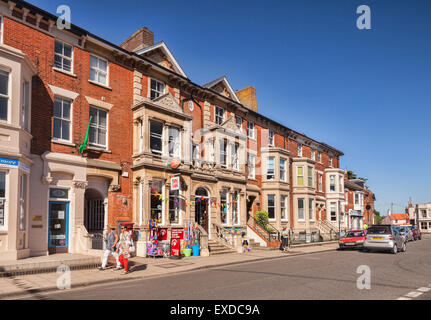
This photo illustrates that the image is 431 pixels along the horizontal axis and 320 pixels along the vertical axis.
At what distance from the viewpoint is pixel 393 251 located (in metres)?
21.3

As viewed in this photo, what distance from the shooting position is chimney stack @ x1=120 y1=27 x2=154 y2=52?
2217 cm

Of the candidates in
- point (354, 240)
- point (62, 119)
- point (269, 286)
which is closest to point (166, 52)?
point (62, 119)

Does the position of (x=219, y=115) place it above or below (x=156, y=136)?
above

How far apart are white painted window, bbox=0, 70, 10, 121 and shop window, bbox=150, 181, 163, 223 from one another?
26.1 feet

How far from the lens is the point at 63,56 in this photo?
17.1 meters

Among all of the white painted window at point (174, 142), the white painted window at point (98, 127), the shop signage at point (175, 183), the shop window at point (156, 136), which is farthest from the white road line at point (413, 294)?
the white painted window at point (98, 127)

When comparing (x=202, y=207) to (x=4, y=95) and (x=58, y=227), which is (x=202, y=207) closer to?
(x=58, y=227)

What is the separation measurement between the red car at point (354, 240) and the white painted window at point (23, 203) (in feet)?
66.2

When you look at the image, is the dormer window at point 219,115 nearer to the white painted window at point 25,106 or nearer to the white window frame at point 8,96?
the white painted window at point 25,106

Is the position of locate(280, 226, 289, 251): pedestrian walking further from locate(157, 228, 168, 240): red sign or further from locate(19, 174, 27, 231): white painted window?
locate(19, 174, 27, 231): white painted window

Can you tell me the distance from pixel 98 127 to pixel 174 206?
19.8 ft

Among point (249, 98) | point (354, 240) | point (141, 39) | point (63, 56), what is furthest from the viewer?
point (249, 98)

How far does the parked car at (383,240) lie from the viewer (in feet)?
69.8
